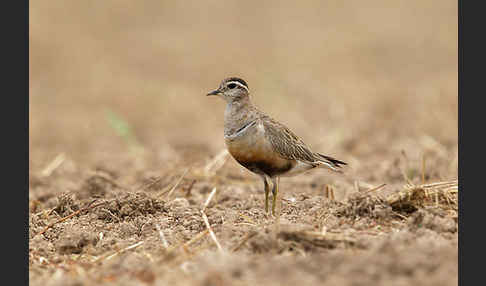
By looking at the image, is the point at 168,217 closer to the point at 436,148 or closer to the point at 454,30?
the point at 436,148

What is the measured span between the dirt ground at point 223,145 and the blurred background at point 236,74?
0.07m

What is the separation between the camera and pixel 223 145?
12.2m

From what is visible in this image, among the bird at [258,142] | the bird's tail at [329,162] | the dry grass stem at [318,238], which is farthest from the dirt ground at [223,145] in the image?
the bird at [258,142]

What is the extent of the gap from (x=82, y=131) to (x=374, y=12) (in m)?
13.7

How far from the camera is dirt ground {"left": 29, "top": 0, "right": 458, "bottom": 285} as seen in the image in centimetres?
535

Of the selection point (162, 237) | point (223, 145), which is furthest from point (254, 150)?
point (223, 145)

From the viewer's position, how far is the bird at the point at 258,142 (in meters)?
7.28

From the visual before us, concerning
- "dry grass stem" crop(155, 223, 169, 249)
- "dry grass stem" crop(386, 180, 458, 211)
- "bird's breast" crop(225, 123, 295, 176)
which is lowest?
"dry grass stem" crop(155, 223, 169, 249)

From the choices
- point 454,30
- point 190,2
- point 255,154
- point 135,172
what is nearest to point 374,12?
point 454,30

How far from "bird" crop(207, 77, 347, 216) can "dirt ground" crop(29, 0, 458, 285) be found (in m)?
0.41

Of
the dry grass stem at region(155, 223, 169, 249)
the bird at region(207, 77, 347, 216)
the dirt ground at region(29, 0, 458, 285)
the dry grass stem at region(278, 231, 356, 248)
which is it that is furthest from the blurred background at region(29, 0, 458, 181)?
the dry grass stem at region(278, 231, 356, 248)

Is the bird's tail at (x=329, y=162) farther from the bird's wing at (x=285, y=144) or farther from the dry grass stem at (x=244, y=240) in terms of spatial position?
the dry grass stem at (x=244, y=240)

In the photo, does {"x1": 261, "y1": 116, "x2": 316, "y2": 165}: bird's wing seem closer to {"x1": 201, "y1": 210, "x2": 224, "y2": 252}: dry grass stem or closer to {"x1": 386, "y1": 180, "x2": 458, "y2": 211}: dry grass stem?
{"x1": 201, "y1": 210, "x2": 224, "y2": 252}: dry grass stem

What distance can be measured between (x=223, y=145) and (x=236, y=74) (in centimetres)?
686
